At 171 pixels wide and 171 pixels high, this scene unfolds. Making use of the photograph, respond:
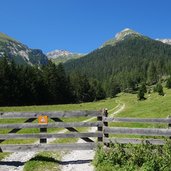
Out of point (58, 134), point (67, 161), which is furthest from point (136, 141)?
point (58, 134)

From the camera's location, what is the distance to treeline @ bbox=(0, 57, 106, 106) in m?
99.7

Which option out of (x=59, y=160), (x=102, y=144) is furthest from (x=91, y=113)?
(x=59, y=160)

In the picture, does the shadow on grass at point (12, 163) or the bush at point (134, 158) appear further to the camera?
the shadow on grass at point (12, 163)

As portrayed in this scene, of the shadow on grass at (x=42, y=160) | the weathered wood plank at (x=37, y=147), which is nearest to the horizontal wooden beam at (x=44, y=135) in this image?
the weathered wood plank at (x=37, y=147)

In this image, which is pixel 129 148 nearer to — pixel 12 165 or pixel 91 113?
pixel 91 113

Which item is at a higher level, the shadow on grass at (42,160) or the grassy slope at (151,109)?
the grassy slope at (151,109)

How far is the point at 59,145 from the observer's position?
61.9 feet

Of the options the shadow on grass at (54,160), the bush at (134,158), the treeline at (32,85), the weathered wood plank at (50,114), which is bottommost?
the shadow on grass at (54,160)

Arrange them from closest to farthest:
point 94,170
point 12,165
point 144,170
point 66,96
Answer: point 144,170 < point 94,170 < point 12,165 < point 66,96

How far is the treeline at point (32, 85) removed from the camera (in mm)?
99738

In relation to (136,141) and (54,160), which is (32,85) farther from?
(136,141)

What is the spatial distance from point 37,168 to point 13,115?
367 cm

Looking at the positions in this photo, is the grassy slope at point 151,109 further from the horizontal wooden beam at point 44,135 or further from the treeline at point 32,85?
the treeline at point 32,85

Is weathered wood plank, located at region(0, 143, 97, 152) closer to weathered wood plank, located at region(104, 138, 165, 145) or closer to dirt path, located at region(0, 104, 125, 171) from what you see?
dirt path, located at region(0, 104, 125, 171)
